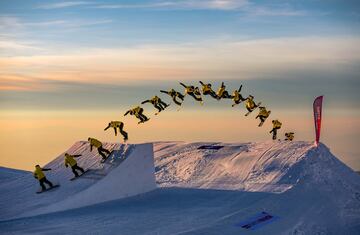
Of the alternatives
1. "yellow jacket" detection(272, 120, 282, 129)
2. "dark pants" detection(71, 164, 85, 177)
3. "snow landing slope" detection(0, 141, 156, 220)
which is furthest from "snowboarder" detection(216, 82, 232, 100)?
"dark pants" detection(71, 164, 85, 177)

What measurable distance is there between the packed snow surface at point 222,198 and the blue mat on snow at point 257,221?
0.23 metres

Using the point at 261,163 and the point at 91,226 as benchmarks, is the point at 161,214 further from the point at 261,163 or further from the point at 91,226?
the point at 261,163

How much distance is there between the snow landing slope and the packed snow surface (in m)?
0.08

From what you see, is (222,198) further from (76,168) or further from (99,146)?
(76,168)

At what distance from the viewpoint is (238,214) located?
16219 mm

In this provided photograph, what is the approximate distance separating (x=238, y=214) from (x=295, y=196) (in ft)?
10.1

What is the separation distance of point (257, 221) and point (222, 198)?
10.1ft

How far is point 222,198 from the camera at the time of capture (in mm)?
18484

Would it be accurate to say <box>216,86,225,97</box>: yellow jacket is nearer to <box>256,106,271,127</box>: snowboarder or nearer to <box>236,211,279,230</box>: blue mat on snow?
<box>256,106,271,127</box>: snowboarder

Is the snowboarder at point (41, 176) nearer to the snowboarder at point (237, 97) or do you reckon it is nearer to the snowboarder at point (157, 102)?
the snowboarder at point (157, 102)

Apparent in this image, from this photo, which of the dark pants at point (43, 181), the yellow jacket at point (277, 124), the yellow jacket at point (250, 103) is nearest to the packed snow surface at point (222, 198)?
the dark pants at point (43, 181)

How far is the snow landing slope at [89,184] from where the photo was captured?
1841 centimetres

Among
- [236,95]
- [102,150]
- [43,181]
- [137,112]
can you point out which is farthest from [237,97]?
[43,181]

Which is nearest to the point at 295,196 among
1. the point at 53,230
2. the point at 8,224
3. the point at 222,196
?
the point at 222,196
